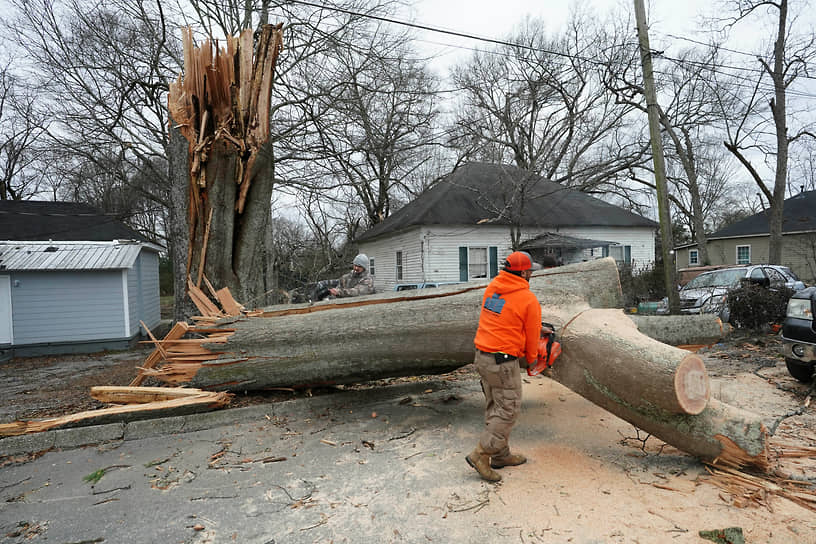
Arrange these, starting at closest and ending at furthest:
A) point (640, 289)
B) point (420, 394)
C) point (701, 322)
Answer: point (701, 322) < point (420, 394) < point (640, 289)

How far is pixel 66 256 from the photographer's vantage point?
1139 centimetres

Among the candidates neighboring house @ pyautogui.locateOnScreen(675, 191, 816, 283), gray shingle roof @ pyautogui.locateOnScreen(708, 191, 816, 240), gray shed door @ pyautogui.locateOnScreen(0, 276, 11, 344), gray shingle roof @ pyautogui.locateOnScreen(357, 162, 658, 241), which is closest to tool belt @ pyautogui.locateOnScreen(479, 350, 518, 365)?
gray shed door @ pyautogui.locateOnScreen(0, 276, 11, 344)

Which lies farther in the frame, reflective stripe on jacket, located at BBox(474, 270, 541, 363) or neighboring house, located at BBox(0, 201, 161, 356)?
neighboring house, located at BBox(0, 201, 161, 356)

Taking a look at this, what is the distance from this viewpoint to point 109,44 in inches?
475

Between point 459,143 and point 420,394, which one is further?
point 459,143

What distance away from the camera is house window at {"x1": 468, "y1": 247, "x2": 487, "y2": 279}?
714 inches

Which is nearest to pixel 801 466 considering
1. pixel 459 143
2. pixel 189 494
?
pixel 189 494

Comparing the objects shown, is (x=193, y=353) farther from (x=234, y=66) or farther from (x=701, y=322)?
(x=701, y=322)

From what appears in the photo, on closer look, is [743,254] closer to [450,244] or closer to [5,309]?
[450,244]

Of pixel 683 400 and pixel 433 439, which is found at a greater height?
pixel 683 400

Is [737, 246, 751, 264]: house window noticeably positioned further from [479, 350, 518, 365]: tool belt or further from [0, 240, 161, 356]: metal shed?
[0, 240, 161, 356]: metal shed

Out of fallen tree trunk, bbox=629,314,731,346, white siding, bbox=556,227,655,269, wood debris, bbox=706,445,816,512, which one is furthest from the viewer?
white siding, bbox=556,227,655,269

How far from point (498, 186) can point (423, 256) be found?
13.8 feet

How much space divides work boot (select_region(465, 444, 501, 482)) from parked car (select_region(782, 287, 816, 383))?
3918 mm
